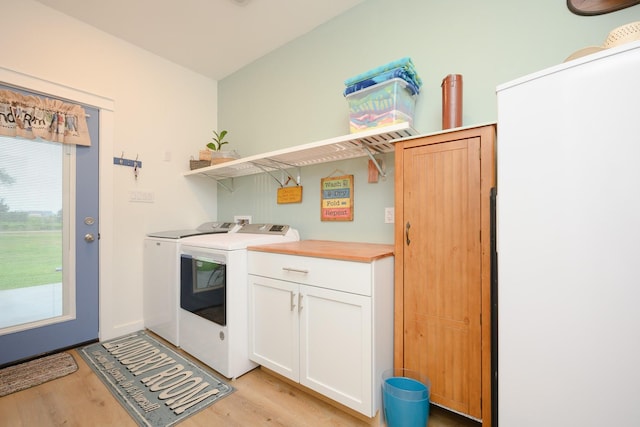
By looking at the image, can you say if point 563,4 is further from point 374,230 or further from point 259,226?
point 259,226

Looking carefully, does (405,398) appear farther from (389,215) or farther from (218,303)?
(218,303)

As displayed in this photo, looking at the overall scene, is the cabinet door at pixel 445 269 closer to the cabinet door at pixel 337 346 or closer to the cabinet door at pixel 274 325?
the cabinet door at pixel 337 346

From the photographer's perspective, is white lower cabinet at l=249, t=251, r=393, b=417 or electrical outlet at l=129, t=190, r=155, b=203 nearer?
white lower cabinet at l=249, t=251, r=393, b=417

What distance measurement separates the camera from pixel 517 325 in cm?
88


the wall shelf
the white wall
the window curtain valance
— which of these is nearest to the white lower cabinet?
the wall shelf

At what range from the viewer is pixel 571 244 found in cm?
80

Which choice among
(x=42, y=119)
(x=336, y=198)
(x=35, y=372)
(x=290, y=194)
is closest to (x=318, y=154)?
(x=336, y=198)

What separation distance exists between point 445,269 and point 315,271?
66 centimetres

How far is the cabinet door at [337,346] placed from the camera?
1300mm

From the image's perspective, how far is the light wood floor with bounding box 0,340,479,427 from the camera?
1.38 meters

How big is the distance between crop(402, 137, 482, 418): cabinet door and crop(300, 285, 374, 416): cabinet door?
0.25 meters

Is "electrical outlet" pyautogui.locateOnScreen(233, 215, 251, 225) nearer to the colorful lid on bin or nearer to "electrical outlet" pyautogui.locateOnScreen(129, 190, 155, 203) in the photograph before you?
"electrical outlet" pyautogui.locateOnScreen(129, 190, 155, 203)

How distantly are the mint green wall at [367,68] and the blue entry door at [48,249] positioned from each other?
124 cm

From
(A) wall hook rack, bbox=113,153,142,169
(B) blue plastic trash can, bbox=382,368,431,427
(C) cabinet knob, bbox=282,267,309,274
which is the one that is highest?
(A) wall hook rack, bbox=113,153,142,169
